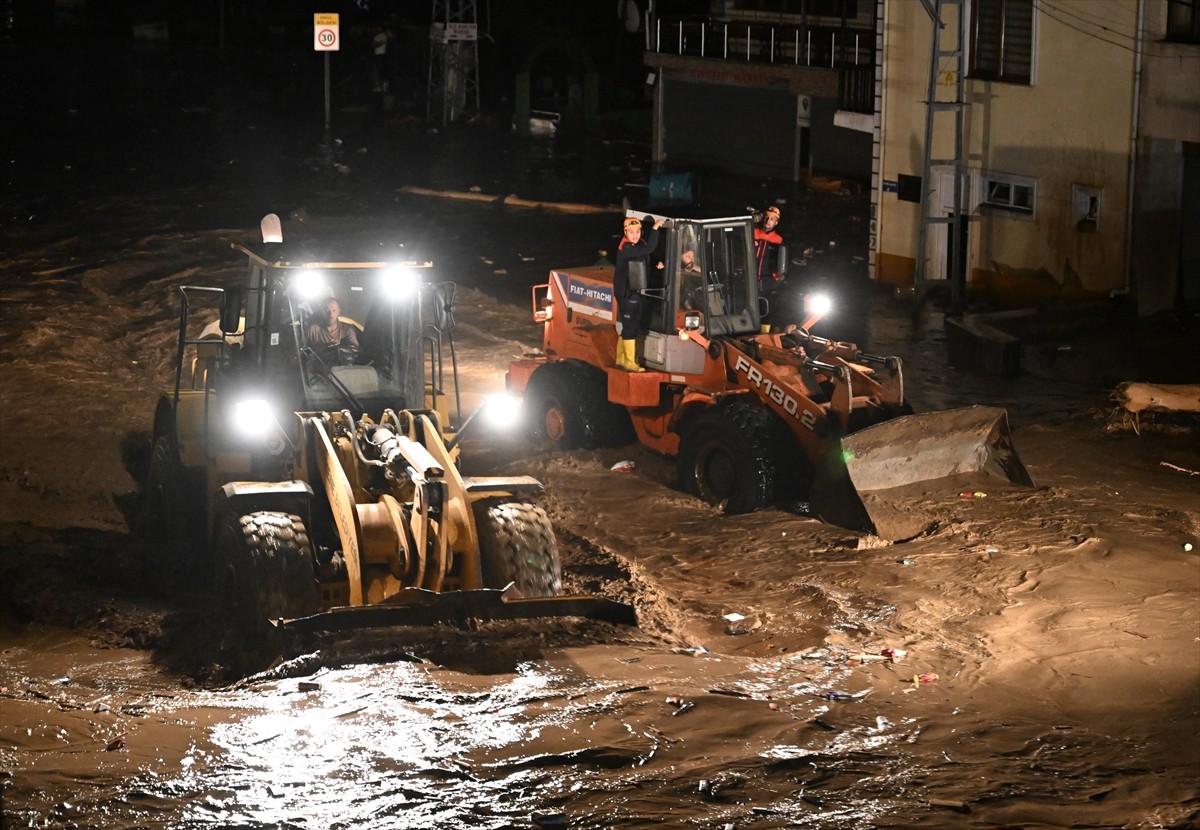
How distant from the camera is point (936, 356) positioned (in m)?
20.7

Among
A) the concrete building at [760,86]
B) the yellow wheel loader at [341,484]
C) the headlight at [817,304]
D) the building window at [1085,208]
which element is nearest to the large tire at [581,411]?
the headlight at [817,304]

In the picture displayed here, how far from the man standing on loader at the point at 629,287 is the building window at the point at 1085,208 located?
10131 mm

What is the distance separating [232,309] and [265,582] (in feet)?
7.06

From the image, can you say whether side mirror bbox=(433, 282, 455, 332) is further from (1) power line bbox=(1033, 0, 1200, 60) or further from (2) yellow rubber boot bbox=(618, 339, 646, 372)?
(1) power line bbox=(1033, 0, 1200, 60)

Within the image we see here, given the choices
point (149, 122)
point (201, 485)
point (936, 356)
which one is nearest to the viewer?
point (201, 485)

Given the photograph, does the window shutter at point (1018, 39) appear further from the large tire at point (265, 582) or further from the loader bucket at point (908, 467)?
the large tire at point (265, 582)

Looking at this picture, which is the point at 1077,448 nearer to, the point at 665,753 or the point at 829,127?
the point at 665,753

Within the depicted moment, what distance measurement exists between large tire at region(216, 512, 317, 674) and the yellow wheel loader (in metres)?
0.01

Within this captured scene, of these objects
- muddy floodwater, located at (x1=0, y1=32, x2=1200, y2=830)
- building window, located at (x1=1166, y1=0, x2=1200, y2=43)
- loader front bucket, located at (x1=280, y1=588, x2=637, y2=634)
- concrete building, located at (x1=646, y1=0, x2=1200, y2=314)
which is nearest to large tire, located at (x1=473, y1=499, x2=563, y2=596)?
loader front bucket, located at (x1=280, y1=588, x2=637, y2=634)

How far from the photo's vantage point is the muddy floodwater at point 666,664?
24.2ft

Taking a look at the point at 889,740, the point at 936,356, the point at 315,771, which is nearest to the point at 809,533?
the point at 889,740

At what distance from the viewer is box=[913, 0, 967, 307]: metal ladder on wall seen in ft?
74.7

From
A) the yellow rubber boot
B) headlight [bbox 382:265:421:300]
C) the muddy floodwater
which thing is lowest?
the muddy floodwater

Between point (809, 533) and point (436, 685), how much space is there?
184 inches
